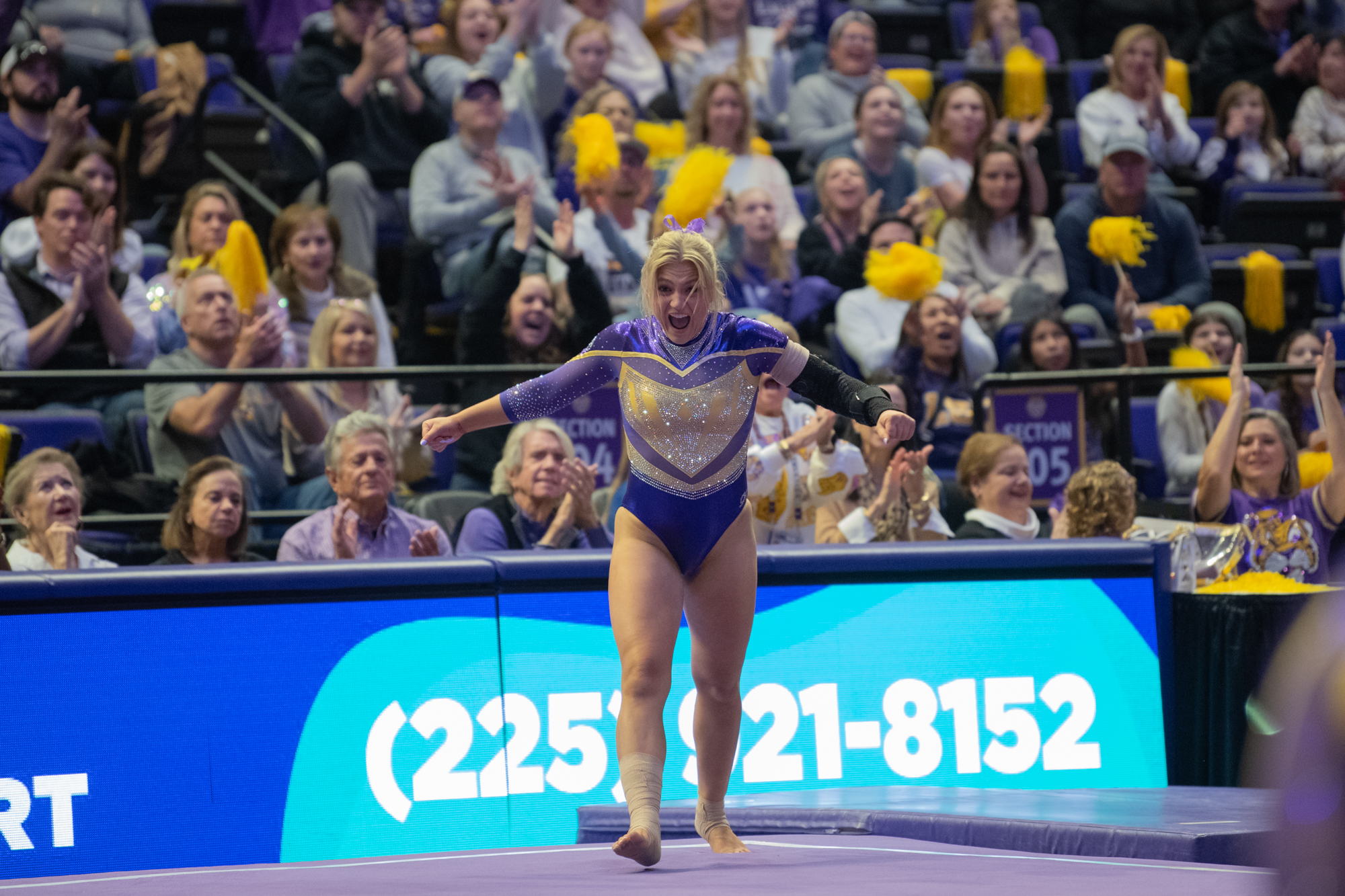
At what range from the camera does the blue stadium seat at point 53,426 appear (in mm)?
6293

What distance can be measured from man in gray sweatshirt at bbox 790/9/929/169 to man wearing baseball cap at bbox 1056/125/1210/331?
117cm

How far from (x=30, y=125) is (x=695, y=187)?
3187mm

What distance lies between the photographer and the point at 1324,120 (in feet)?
36.4

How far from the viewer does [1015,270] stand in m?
8.74

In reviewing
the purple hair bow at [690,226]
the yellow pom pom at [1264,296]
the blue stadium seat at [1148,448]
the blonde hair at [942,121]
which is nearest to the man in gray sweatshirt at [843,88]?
the blonde hair at [942,121]

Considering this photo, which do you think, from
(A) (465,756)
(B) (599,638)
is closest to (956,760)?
(B) (599,638)

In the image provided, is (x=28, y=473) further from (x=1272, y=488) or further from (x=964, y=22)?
(x=964, y=22)

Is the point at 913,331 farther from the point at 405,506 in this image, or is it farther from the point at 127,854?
the point at 127,854

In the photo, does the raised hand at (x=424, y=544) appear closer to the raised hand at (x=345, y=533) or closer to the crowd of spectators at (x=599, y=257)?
the crowd of spectators at (x=599, y=257)

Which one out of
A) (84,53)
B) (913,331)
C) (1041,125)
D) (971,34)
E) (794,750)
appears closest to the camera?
(794,750)

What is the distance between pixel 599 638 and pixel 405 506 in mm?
1731

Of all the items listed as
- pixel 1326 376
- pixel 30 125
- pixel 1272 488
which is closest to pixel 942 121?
pixel 1326 376

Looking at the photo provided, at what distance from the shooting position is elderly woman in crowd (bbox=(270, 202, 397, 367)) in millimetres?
7055

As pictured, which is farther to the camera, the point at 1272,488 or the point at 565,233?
the point at 565,233
